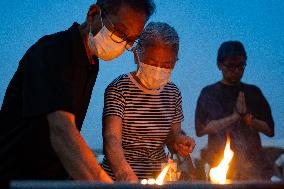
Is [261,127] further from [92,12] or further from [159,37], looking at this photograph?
[92,12]

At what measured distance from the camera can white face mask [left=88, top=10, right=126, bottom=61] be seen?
180 centimetres

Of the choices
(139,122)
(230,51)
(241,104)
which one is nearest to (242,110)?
(241,104)

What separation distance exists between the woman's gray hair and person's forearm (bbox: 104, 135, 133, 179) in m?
0.48

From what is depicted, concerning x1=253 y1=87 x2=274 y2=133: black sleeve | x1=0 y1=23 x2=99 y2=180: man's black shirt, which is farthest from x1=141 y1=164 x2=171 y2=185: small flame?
x1=253 y1=87 x2=274 y2=133: black sleeve

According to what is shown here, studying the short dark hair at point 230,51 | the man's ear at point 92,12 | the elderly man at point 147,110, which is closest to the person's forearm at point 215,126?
the short dark hair at point 230,51

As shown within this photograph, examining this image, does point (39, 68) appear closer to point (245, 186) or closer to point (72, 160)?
point (72, 160)

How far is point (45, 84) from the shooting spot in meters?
1.43

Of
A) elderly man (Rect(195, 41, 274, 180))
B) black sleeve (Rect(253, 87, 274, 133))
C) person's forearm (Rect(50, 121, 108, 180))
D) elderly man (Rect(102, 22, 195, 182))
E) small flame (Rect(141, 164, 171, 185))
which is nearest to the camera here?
small flame (Rect(141, 164, 171, 185))

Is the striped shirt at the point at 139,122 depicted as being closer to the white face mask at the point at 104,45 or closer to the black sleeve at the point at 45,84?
the white face mask at the point at 104,45

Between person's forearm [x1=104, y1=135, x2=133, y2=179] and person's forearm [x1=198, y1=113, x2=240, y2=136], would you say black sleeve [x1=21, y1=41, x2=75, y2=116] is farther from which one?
person's forearm [x1=198, y1=113, x2=240, y2=136]

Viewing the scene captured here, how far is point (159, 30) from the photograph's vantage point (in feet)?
7.30

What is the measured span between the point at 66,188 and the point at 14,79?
0.99 metres

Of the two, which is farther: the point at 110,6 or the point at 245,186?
the point at 110,6

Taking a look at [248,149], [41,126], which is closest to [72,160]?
[41,126]
